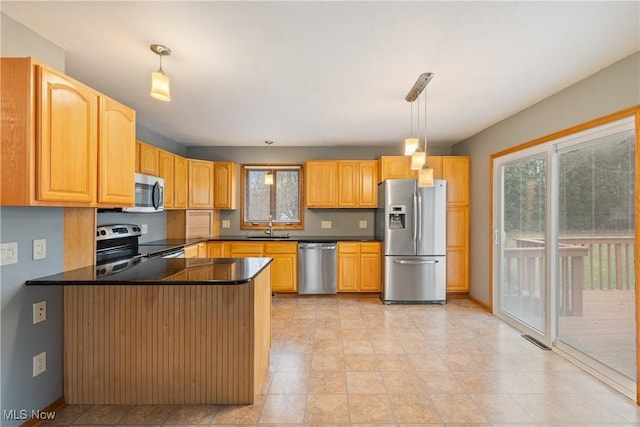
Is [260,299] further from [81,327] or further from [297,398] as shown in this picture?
[81,327]

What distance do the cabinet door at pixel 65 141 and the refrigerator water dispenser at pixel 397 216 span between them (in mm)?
3455

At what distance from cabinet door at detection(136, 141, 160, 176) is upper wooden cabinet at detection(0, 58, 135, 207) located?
154 centimetres

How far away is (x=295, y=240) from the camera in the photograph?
465cm

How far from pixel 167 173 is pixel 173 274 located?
8.02 ft

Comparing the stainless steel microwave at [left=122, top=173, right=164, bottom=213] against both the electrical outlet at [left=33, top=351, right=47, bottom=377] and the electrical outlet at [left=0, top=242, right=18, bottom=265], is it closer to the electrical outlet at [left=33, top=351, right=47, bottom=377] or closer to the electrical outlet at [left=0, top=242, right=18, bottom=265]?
the electrical outlet at [left=0, top=242, right=18, bottom=265]

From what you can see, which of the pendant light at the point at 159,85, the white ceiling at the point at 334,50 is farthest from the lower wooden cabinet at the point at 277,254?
the pendant light at the point at 159,85

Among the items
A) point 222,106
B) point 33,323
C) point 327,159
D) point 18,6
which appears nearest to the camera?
point 18,6

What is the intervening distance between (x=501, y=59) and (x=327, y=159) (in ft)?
10.5

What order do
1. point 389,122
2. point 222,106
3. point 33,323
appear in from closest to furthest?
point 33,323 < point 222,106 < point 389,122

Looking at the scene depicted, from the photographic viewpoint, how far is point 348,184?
16.0ft

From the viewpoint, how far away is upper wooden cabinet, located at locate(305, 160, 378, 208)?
4863 mm

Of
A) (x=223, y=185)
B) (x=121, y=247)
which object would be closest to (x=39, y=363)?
(x=121, y=247)

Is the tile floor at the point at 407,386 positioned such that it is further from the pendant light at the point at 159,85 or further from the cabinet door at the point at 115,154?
the pendant light at the point at 159,85

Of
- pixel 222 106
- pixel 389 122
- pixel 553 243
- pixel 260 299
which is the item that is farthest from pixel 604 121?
→ pixel 222 106
